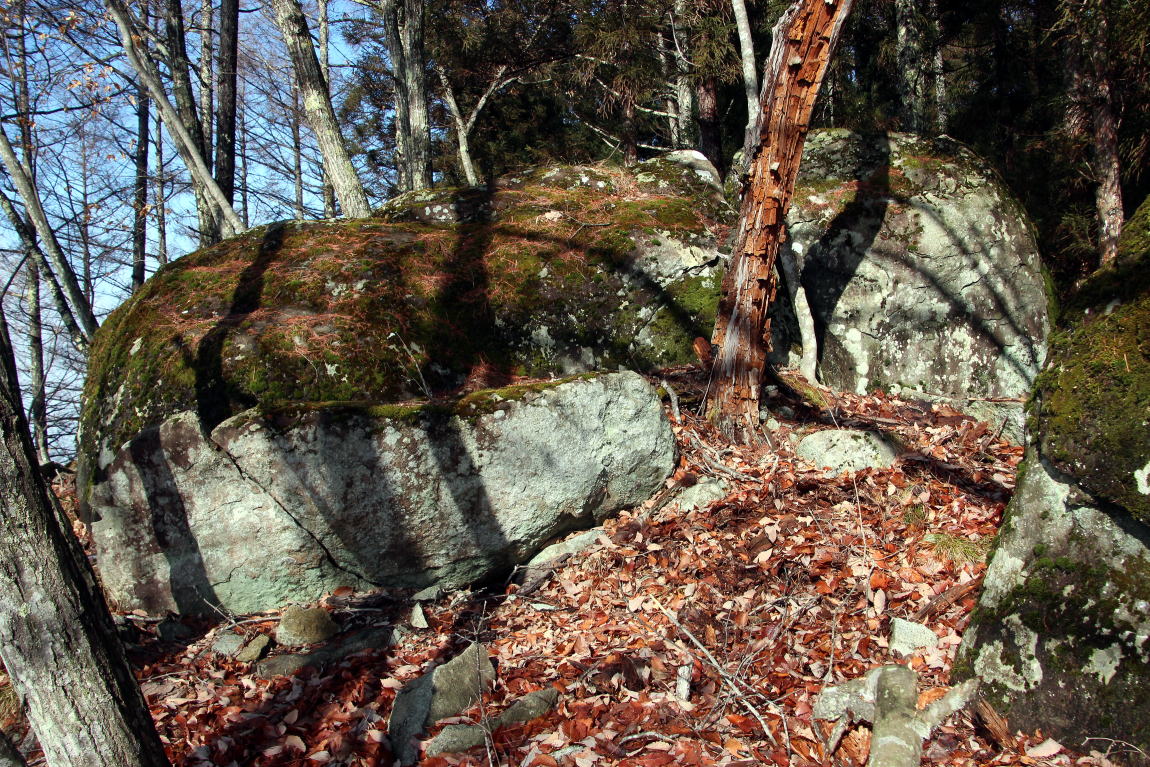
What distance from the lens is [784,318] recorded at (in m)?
7.18

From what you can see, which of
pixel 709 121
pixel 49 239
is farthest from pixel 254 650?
pixel 709 121

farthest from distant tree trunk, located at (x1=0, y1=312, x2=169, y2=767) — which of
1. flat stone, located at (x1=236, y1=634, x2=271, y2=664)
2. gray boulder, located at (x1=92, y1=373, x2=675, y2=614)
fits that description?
gray boulder, located at (x1=92, y1=373, x2=675, y2=614)

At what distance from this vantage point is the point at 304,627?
14.6 ft

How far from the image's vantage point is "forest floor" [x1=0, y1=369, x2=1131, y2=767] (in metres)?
3.04

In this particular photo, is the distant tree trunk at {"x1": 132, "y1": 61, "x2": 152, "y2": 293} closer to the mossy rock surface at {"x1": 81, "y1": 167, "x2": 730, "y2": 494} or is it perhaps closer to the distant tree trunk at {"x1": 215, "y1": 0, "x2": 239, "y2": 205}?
the distant tree trunk at {"x1": 215, "y1": 0, "x2": 239, "y2": 205}

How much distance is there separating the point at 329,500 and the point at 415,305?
8.21ft

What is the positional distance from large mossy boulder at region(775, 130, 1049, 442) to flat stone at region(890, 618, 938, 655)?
355cm

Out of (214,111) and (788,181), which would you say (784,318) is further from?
(214,111)

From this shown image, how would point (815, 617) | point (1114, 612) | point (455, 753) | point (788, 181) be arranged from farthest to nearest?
point (788, 181) < point (815, 617) < point (455, 753) < point (1114, 612)

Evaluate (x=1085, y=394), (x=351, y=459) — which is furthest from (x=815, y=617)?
(x=351, y=459)

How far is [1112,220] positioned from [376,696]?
9.88 metres

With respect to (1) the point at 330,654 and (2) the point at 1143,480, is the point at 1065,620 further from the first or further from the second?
(1) the point at 330,654

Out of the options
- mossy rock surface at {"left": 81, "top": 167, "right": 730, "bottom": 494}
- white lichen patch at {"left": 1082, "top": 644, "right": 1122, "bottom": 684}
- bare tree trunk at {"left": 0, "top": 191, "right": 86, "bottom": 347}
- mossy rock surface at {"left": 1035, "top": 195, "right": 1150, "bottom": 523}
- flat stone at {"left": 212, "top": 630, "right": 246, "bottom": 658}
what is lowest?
white lichen patch at {"left": 1082, "top": 644, "right": 1122, "bottom": 684}

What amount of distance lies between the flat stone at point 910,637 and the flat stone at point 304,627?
11.8 ft
